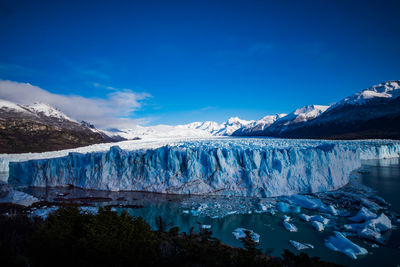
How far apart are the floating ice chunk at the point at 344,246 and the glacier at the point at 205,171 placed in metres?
4.94

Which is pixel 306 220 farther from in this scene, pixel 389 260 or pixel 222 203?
pixel 222 203

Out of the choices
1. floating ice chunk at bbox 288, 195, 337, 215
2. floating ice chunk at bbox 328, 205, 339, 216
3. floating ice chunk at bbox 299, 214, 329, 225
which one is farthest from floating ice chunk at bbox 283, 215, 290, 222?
floating ice chunk at bbox 328, 205, 339, 216

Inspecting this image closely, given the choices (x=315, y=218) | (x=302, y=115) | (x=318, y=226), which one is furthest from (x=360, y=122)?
(x=318, y=226)

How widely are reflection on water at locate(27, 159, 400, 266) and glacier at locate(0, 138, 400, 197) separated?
2.83 ft

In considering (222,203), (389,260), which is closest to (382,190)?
(389,260)

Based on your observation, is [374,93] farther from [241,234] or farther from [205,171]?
[241,234]

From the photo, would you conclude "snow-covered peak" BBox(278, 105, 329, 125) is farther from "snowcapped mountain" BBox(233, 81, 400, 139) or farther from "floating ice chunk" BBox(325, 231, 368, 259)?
"floating ice chunk" BBox(325, 231, 368, 259)

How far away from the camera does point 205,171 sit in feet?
42.6

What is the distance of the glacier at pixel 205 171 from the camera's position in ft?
40.3

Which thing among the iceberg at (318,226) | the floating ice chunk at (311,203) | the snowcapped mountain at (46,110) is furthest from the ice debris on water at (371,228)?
the snowcapped mountain at (46,110)

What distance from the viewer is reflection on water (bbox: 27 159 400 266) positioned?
624 cm

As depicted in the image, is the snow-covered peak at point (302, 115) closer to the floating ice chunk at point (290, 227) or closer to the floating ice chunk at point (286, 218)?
the floating ice chunk at point (286, 218)

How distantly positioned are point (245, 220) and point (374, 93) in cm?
10545

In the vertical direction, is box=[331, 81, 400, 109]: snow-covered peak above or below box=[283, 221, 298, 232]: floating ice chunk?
above
